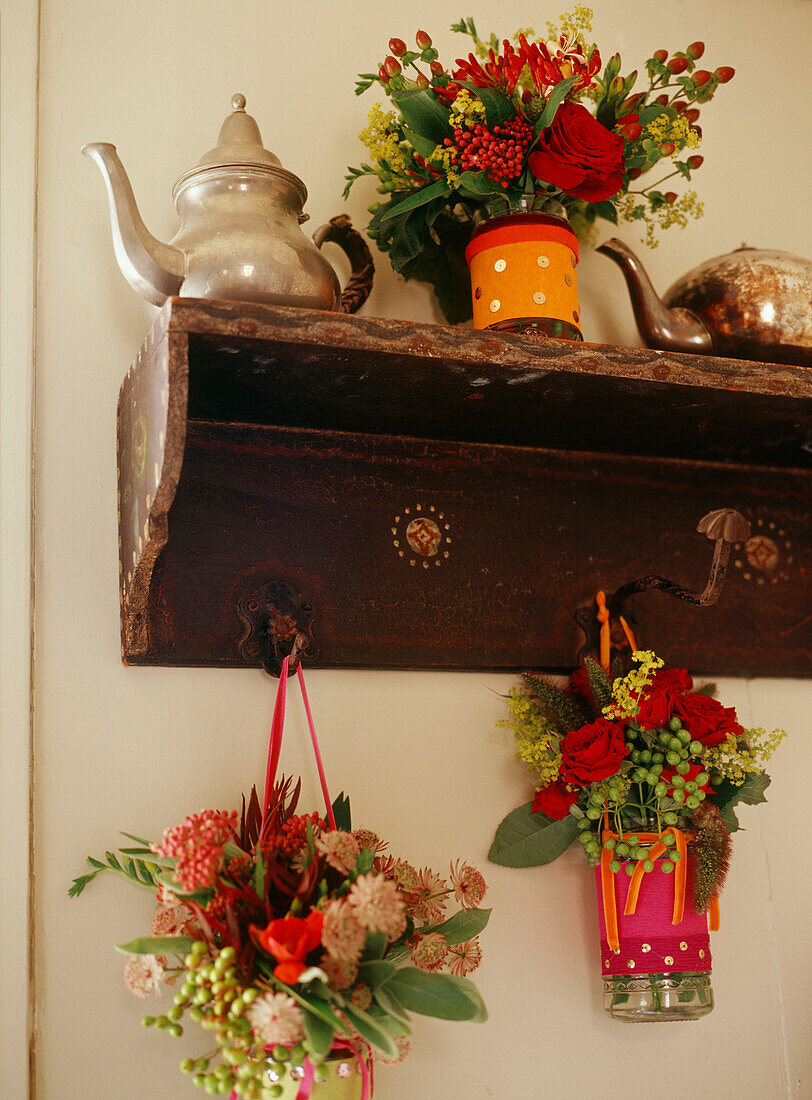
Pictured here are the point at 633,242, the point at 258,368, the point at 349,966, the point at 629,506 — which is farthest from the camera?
the point at 633,242

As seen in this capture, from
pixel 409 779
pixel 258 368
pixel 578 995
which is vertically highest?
pixel 258 368

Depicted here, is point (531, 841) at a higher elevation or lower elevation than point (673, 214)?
lower

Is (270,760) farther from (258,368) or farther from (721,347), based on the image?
(721,347)

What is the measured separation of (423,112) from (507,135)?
91 mm

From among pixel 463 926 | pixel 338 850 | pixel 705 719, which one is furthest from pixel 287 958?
pixel 705 719

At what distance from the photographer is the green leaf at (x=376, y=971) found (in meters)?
0.78

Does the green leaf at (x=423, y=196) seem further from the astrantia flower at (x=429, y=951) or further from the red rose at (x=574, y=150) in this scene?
the astrantia flower at (x=429, y=951)

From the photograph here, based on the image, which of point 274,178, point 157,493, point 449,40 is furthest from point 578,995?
point 449,40

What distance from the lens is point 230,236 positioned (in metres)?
0.91

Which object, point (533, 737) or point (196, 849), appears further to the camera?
point (533, 737)

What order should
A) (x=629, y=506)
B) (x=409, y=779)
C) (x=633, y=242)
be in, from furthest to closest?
(x=633, y=242) < (x=629, y=506) < (x=409, y=779)

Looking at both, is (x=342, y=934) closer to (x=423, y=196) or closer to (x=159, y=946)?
(x=159, y=946)

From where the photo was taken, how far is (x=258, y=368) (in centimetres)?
92

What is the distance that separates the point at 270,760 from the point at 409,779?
0.58ft
